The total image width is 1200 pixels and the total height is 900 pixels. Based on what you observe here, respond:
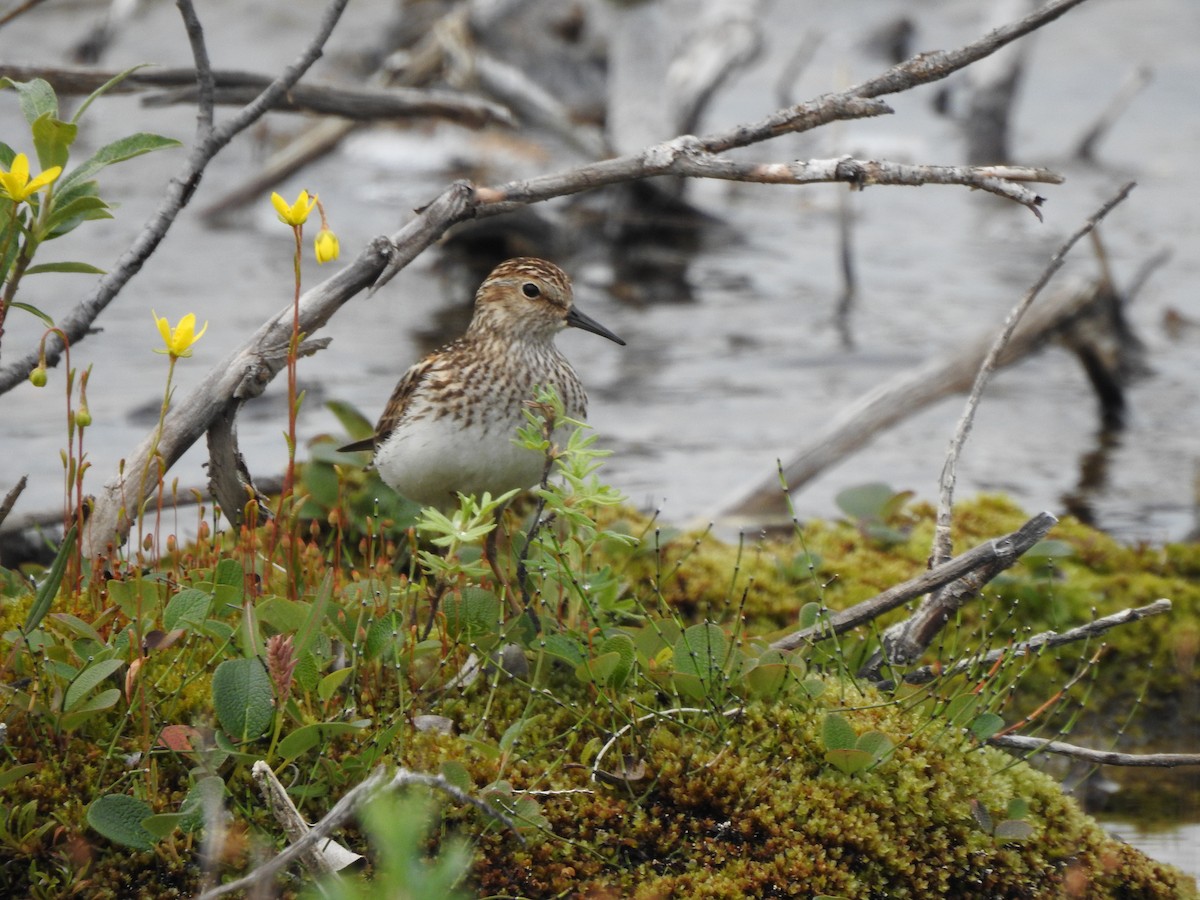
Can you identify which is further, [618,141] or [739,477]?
[618,141]

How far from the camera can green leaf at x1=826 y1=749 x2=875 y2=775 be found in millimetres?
3840

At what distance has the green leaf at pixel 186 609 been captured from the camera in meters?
3.94

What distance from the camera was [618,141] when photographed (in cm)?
1512

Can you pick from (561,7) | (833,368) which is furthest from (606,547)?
(561,7)

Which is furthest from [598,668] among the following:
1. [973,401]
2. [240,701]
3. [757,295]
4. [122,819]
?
[757,295]

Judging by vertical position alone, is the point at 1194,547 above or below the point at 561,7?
below

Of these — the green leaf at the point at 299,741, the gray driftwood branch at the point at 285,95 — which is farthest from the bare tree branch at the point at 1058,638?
the gray driftwood branch at the point at 285,95

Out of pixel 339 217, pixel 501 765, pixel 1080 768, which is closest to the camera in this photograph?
pixel 501 765

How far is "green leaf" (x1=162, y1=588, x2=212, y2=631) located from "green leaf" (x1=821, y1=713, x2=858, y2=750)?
1829 mm

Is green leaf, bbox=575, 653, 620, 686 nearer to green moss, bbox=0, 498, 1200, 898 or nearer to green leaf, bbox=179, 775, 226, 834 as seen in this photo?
green moss, bbox=0, 498, 1200, 898

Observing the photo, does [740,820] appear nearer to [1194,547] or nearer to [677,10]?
[1194,547]

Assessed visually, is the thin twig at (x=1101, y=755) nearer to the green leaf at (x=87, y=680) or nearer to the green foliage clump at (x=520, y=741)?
the green foliage clump at (x=520, y=741)

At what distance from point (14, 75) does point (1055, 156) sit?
16.8 meters

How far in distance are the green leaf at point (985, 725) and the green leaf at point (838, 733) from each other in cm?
45
